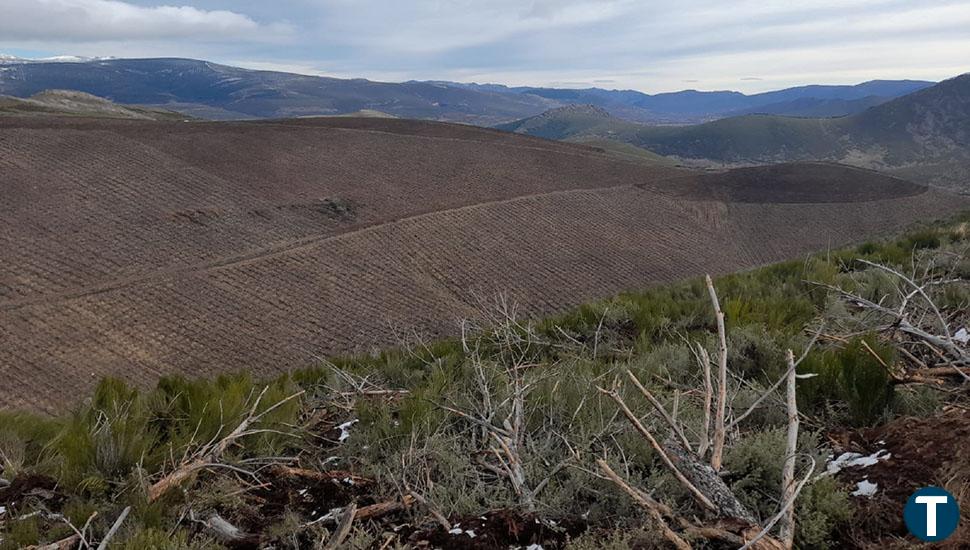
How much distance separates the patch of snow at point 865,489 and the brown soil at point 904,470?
2cm

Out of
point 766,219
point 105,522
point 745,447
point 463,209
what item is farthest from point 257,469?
point 766,219

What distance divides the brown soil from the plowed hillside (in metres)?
10.6

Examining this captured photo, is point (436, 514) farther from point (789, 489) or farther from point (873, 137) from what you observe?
point (873, 137)

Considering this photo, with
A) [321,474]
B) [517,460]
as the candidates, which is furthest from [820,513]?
[321,474]

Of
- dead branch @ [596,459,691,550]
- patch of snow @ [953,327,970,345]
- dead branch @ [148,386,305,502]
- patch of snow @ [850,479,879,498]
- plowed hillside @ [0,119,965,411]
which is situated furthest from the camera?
plowed hillside @ [0,119,965,411]

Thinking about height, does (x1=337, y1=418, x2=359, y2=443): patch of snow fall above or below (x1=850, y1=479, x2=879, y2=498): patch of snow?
below

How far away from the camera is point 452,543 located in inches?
90.0

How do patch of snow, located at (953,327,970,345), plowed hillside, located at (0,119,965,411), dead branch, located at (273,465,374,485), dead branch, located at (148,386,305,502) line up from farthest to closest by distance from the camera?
plowed hillside, located at (0,119,965,411), patch of snow, located at (953,327,970,345), dead branch, located at (273,465,374,485), dead branch, located at (148,386,305,502)

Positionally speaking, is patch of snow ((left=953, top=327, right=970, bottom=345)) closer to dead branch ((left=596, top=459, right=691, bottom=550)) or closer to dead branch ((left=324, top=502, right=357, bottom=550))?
dead branch ((left=596, top=459, right=691, bottom=550))

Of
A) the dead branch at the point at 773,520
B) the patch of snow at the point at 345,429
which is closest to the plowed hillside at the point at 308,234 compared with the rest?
the patch of snow at the point at 345,429

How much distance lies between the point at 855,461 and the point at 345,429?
2.77 m

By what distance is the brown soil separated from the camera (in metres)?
2.07

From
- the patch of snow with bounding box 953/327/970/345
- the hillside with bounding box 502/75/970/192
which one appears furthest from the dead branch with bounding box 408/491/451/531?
the hillside with bounding box 502/75/970/192

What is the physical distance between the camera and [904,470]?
7.88ft
